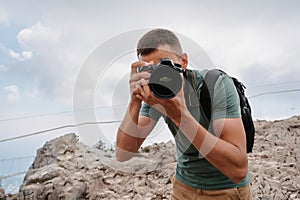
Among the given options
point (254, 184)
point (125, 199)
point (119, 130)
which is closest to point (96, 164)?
point (125, 199)

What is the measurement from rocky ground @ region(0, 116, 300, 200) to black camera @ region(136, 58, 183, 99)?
9.91 feet

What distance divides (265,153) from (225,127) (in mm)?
4292

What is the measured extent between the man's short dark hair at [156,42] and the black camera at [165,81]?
0.36 m

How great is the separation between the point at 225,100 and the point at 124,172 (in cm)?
376

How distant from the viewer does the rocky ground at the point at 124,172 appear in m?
4.51

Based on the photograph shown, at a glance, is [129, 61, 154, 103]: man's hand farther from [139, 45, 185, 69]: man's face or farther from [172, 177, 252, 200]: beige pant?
[172, 177, 252, 200]: beige pant

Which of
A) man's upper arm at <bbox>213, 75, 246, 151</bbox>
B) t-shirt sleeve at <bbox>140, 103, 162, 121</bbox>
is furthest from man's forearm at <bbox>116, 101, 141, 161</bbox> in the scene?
man's upper arm at <bbox>213, 75, 246, 151</bbox>

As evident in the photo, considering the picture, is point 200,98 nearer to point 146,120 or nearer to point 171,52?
point 171,52

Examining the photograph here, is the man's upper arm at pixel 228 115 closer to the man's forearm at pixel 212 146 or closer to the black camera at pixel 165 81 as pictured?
the man's forearm at pixel 212 146

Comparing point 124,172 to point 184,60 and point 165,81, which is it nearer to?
point 184,60

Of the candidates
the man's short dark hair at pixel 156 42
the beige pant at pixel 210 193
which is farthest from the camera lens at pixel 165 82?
the beige pant at pixel 210 193

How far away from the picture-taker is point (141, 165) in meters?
5.25

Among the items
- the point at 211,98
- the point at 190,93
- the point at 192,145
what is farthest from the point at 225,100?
the point at 192,145

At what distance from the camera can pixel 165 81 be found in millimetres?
1570
